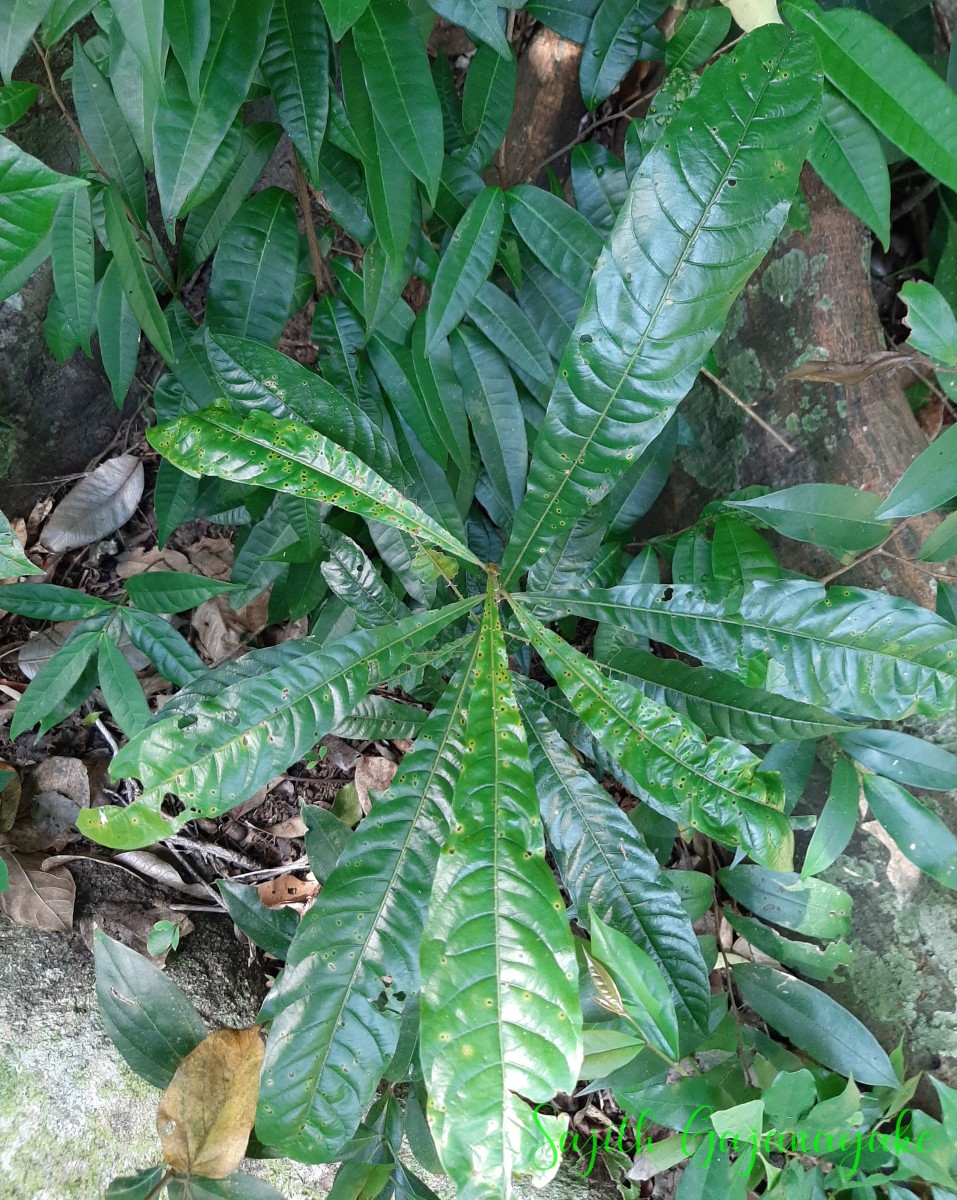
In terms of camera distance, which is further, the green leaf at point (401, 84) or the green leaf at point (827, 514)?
the green leaf at point (827, 514)

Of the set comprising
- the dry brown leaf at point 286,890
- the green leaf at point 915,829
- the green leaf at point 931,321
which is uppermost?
the green leaf at point 931,321

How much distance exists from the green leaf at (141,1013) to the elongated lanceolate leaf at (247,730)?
11.0 inches

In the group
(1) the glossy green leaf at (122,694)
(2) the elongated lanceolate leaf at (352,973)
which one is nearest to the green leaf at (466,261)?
(2) the elongated lanceolate leaf at (352,973)

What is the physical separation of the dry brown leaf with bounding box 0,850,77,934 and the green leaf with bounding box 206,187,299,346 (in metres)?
1.07

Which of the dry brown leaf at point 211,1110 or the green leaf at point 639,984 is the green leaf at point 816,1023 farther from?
the dry brown leaf at point 211,1110

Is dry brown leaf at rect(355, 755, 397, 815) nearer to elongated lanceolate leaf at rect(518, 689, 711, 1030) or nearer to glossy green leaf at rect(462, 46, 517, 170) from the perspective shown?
elongated lanceolate leaf at rect(518, 689, 711, 1030)

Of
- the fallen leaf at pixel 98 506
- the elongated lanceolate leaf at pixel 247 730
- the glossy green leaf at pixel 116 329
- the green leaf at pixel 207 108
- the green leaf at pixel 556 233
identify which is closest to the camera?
the elongated lanceolate leaf at pixel 247 730

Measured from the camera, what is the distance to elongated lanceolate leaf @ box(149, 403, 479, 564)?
899 mm

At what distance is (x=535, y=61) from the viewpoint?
1.57 m

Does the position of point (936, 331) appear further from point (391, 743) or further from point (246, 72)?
point (391, 743)

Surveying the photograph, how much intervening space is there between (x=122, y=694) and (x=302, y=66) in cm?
103

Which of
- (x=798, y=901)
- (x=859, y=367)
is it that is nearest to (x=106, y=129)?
(x=859, y=367)

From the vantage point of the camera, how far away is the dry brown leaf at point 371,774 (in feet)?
5.60

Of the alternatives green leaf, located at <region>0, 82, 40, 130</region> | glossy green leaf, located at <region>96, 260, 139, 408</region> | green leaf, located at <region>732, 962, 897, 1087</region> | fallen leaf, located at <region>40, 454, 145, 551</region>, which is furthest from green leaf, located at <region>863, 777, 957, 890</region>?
fallen leaf, located at <region>40, 454, 145, 551</region>
